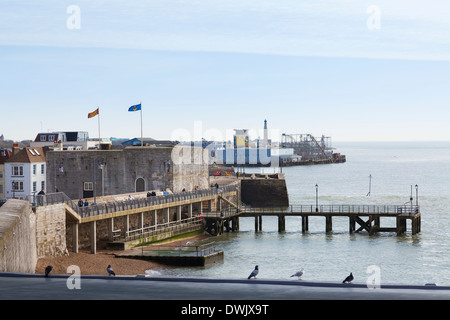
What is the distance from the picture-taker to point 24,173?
6950 centimetres

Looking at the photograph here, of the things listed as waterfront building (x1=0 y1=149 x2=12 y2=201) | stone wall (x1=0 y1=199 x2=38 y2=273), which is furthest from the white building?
stone wall (x1=0 y1=199 x2=38 y2=273)

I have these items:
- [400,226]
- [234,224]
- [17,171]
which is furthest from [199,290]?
[17,171]

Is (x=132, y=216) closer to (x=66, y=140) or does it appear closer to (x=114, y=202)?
(x=114, y=202)

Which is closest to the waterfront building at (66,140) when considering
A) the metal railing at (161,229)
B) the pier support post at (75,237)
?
the metal railing at (161,229)

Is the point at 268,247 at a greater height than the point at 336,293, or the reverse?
the point at 336,293

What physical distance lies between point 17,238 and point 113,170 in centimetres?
4219

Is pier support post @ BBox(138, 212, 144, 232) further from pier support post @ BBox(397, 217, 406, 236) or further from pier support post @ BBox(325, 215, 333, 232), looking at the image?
pier support post @ BBox(397, 217, 406, 236)

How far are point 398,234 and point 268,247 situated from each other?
48.3ft

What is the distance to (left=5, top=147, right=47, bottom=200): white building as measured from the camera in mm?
68250

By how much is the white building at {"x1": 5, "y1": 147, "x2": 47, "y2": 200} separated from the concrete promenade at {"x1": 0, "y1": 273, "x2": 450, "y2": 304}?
49.5 metres

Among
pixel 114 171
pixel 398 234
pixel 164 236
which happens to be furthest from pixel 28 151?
pixel 398 234
